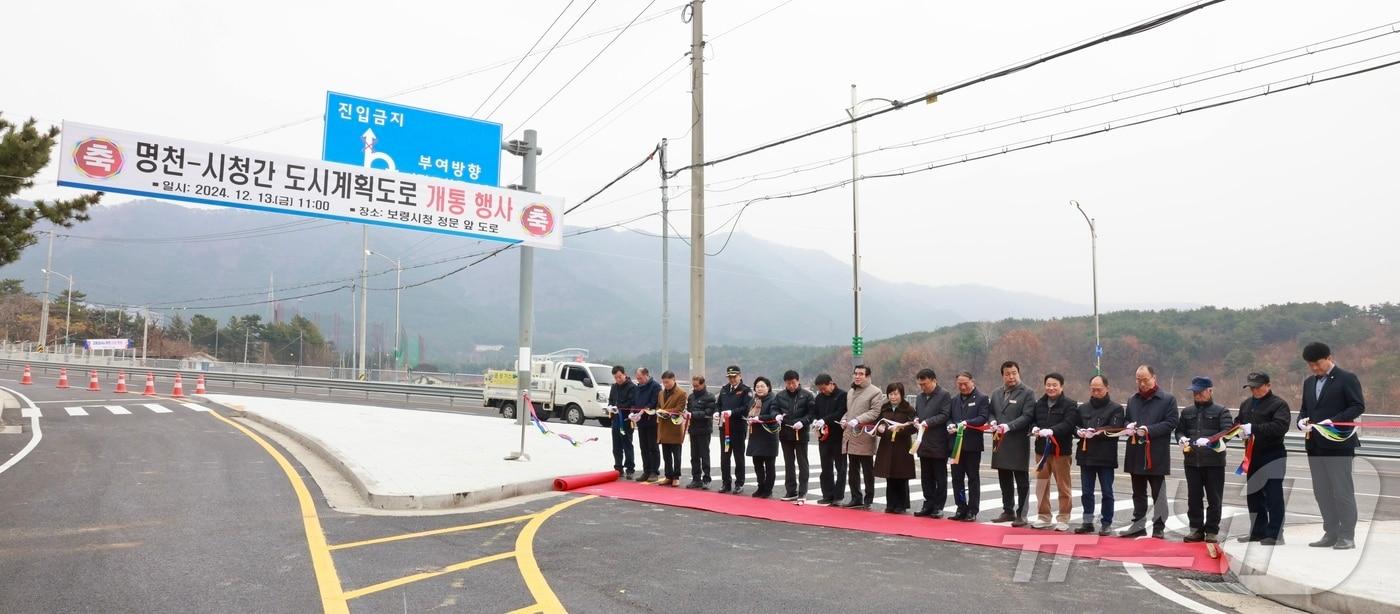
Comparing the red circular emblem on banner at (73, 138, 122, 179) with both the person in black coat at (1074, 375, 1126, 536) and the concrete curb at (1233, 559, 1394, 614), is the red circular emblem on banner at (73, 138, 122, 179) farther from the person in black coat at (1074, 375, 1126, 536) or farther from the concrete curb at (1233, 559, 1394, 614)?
the concrete curb at (1233, 559, 1394, 614)

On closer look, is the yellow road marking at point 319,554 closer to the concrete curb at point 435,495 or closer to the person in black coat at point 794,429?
the concrete curb at point 435,495

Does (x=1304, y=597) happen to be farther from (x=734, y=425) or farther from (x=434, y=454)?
(x=434, y=454)

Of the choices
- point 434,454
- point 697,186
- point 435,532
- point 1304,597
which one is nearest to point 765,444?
point 435,532

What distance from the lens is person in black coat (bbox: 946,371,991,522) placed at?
9.48m

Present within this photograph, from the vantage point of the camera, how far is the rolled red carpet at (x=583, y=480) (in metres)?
12.0

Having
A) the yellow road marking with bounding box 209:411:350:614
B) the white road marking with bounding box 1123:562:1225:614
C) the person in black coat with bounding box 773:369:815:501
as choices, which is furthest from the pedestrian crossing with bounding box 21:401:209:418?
the white road marking with bounding box 1123:562:1225:614

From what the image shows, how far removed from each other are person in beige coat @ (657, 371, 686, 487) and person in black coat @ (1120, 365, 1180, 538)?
609cm

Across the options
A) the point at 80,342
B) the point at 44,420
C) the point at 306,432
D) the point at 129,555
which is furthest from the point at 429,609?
the point at 80,342

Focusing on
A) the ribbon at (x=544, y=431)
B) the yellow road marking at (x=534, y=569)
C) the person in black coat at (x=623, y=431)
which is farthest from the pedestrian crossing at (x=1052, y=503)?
the yellow road marking at (x=534, y=569)

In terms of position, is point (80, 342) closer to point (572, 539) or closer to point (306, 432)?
point (306, 432)

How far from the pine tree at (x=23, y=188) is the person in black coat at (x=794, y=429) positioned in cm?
1487

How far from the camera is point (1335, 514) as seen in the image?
7.33 metres

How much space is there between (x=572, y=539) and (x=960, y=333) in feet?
226

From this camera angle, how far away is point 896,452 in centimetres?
1002
